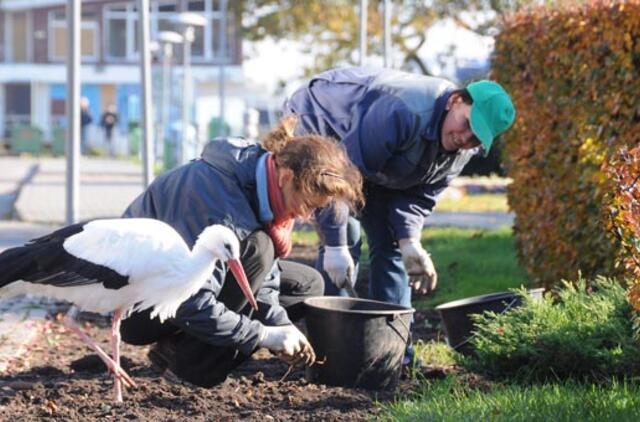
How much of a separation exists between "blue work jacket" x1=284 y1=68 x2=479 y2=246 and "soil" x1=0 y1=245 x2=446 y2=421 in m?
0.84

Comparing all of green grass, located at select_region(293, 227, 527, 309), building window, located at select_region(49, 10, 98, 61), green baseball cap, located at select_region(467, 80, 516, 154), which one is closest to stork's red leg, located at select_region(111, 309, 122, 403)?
green baseball cap, located at select_region(467, 80, 516, 154)

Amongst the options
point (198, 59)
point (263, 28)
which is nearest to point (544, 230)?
Result: point (263, 28)

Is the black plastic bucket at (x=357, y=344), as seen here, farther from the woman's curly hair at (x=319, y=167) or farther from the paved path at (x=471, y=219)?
the paved path at (x=471, y=219)

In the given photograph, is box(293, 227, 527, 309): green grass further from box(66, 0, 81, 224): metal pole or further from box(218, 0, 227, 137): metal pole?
box(218, 0, 227, 137): metal pole

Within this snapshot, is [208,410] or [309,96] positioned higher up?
[309,96]

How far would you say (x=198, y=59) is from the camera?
5372 cm

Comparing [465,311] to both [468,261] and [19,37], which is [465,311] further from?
[19,37]

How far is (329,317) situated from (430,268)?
3.36 feet

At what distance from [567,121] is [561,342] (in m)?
3.01

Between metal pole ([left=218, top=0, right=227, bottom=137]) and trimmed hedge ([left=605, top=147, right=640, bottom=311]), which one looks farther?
metal pole ([left=218, top=0, right=227, bottom=137])

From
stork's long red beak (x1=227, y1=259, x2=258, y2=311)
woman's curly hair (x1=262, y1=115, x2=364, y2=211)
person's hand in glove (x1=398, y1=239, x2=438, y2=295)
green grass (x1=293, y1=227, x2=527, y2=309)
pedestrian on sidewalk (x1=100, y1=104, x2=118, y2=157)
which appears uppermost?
woman's curly hair (x1=262, y1=115, x2=364, y2=211)

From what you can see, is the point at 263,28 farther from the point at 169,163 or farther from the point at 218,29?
the point at 218,29

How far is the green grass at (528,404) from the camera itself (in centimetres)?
438

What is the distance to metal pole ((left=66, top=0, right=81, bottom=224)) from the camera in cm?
853
